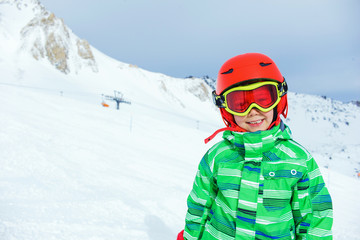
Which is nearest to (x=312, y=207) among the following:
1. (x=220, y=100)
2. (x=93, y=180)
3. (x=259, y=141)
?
(x=259, y=141)

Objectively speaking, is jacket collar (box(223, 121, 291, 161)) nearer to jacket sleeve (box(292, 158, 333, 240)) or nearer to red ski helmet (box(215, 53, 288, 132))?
red ski helmet (box(215, 53, 288, 132))

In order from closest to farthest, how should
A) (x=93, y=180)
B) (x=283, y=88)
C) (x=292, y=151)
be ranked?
(x=292, y=151) < (x=283, y=88) < (x=93, y=180)

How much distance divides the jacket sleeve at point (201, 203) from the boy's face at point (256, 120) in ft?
1.54

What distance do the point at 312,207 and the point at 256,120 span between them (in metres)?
0.77

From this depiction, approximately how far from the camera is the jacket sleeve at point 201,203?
6.24ft

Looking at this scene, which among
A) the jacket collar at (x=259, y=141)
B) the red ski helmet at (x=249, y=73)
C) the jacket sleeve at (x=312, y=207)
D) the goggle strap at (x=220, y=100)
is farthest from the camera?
the goggle strap at (x=220, y=100)

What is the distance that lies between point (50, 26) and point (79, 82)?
15.2m

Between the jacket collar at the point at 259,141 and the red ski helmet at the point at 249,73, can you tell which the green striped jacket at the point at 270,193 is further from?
the red ski helmet at the point at 249,73

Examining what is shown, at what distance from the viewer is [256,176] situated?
1.65 metres

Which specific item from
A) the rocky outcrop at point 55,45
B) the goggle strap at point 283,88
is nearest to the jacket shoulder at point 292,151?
the goggle strap at point 283,88

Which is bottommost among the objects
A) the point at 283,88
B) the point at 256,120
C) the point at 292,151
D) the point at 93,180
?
the point at 93,180

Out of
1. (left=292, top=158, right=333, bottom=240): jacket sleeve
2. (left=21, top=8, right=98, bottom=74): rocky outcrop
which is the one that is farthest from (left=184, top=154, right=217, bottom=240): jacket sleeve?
(left=21, top=8, right=98, bottom=74): rocky outcrop

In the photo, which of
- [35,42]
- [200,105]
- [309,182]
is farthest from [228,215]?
[200,105]

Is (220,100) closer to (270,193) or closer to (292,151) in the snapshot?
(292,151)
